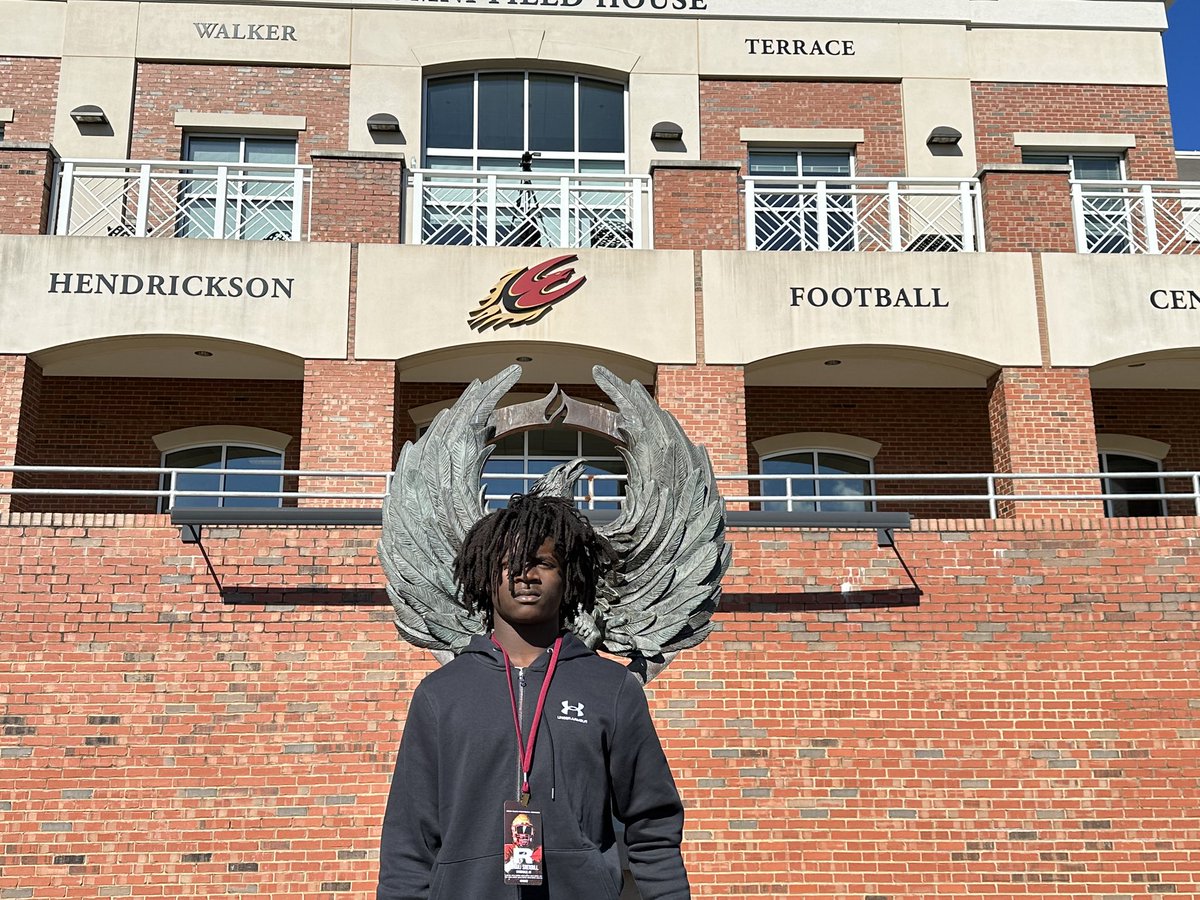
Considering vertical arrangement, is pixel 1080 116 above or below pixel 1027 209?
above

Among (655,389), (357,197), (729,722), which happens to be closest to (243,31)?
(357,197)

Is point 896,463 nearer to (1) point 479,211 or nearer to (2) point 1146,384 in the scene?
(2) point 1146,384

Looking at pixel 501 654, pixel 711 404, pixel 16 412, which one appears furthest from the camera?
pixel 711 404

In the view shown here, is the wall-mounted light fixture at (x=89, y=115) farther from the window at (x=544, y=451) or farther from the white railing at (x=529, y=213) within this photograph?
the window at (x=544, y=451)

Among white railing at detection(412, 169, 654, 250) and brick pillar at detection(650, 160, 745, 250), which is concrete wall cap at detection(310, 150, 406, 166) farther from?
brick pillar at detection(650, 160, 745, 250)

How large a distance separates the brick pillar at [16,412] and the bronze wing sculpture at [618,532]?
9784 mm

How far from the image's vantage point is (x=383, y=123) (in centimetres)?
1748

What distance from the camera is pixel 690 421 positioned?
13.8 metres

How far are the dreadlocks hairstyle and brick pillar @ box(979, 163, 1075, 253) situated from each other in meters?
11.8

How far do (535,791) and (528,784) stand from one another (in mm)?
31

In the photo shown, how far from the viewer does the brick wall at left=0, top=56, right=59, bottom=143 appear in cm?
1770

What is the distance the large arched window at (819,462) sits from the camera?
1666 cm

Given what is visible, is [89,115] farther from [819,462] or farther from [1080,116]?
[1080,116]

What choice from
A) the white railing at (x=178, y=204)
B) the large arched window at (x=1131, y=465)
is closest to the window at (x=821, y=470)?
the large arched window at (x=1131, y=465)
